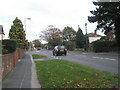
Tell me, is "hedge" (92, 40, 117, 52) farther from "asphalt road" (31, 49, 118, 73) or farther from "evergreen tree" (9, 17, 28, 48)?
"evergreen tree" (9, 17, 28, 48)

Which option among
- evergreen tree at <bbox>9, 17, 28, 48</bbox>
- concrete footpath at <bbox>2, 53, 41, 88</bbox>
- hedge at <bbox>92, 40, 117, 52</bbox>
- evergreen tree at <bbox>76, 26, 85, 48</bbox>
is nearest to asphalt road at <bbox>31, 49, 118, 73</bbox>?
concrete footpath at <bbox>2, 53, 41, 88</bbox>

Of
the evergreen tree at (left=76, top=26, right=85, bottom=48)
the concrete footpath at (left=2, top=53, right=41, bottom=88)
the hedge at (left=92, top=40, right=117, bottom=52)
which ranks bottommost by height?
the concrete footpath at (left=2, top=53, right=41, bottom=88)

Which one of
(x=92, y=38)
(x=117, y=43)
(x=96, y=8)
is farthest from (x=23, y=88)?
(x=92, y=38)

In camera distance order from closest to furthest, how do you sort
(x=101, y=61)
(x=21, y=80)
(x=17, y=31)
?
(x=21, y=80)
(x=101, y=61)
(x=17, y=31)

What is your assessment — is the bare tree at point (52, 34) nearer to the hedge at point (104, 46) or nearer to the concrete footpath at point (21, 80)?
the hedge at point (104, 46)

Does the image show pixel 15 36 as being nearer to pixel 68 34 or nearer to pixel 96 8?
pixel 96 8

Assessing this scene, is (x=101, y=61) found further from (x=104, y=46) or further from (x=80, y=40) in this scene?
(x=80, y=40)

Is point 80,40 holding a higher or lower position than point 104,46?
higher

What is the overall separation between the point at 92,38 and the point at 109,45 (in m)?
55.3

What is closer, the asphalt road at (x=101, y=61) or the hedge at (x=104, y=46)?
the asphalt road at (x=101, y=61)

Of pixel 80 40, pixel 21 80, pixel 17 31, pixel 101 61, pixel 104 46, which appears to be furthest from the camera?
pixel 80 40

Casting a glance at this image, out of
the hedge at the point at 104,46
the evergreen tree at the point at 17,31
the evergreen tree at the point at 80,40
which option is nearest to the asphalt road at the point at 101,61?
the evergreen tree at the point at 17,31

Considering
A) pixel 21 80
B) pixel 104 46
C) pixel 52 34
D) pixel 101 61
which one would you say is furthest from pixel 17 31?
pixel 52 34

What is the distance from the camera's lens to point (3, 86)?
21.2ft
